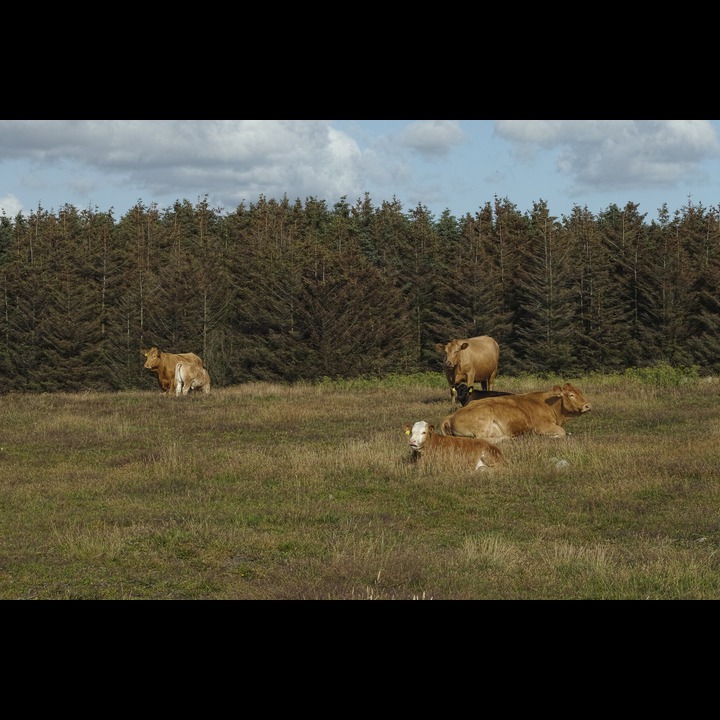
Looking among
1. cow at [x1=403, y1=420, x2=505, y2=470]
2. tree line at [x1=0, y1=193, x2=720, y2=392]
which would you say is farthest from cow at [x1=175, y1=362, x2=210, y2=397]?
tree line at [x1=0, y1=193, x2=720, y2=392]

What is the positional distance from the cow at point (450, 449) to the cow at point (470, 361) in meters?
9.17

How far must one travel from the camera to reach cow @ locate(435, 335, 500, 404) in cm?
2419

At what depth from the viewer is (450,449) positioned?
1379 centimetres

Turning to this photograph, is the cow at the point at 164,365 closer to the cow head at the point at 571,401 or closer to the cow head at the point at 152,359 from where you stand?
the cow head at the point at 152,359

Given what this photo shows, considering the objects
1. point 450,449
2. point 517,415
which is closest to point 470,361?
point 517,415

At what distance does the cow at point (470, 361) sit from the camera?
79.4 feet

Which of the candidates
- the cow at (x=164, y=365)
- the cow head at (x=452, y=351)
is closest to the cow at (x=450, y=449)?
the cow head at (x=452, y=351)

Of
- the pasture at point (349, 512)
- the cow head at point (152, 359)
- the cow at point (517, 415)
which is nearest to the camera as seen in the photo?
the pasture at point (349, 512)

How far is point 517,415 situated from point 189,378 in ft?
50.1

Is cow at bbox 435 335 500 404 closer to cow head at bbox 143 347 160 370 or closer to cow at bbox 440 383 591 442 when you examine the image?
cow at bbox 440 383 591 442

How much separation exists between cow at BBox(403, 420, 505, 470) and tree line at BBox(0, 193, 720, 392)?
4221cm
